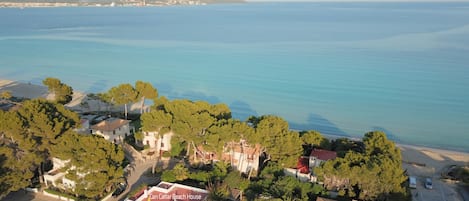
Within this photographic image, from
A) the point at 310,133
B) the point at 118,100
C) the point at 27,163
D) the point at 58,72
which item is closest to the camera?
the point at 27,163

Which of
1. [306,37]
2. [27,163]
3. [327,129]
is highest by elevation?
[306,37]

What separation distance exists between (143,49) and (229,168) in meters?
55.8

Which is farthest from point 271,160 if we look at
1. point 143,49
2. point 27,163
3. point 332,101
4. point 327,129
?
point 143,49

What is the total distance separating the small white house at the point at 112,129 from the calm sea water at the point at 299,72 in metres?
15.4

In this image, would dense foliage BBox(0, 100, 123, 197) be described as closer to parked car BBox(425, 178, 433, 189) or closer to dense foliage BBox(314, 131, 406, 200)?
dense foliage BBox(314, 131, 406, 200)

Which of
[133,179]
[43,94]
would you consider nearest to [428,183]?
[133,179]

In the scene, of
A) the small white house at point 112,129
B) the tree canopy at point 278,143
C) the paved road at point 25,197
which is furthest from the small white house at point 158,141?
the paved road at point 25,197

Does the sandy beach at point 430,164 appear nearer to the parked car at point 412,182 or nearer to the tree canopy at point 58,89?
Result: the parked car at point 412,182

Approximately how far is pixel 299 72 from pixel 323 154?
33.9m

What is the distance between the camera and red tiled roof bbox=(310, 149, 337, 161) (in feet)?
72.4

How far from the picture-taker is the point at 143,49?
73.2 meters

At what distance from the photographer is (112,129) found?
26.1 m

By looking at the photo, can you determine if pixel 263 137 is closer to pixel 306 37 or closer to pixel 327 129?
pixel 327 129

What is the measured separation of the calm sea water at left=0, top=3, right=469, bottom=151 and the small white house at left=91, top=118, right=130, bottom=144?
15.4 metres
